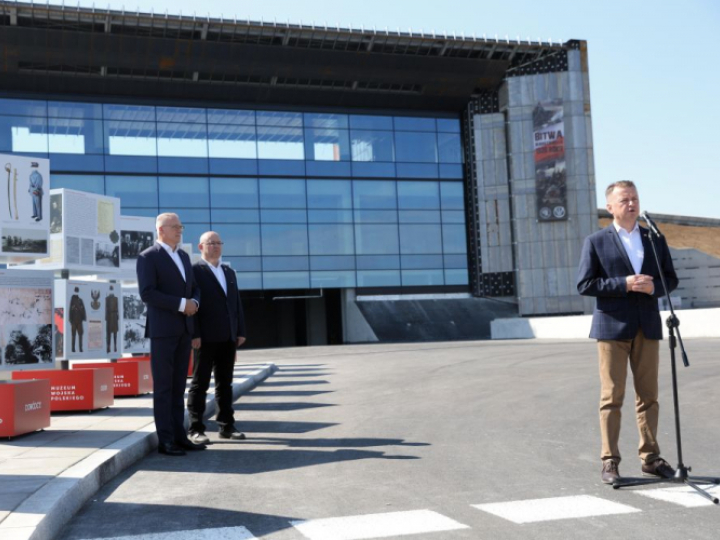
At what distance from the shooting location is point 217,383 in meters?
8.26

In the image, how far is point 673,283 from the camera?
5609 millimetres

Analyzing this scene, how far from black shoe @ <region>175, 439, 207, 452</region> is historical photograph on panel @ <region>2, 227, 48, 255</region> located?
3214 millimetres

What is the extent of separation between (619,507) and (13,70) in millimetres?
39104

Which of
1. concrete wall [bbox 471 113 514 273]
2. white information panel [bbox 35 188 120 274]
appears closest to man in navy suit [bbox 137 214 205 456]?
white information panel [bbox 35 188 120 274]

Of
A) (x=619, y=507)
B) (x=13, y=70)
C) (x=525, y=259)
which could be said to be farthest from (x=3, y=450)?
(x=525, y=259)

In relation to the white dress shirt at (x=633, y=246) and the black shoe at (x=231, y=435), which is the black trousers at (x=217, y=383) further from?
the white dress shirt at (x=633, y=246)

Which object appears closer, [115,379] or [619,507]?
[619,507]

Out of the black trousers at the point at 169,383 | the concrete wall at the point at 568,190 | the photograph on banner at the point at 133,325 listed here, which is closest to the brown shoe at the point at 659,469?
the black trousers at the point at 169,383

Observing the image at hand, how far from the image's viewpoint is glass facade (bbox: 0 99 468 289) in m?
40.3

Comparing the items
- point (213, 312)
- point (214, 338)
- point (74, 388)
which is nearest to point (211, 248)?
point (213, 312)

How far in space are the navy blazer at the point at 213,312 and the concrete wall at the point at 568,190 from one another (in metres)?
37.3

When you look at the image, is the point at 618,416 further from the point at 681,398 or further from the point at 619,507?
the point at 681,398

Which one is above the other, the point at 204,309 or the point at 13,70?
the point at 13,70

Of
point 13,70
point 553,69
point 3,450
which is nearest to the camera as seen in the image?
point 3,450
